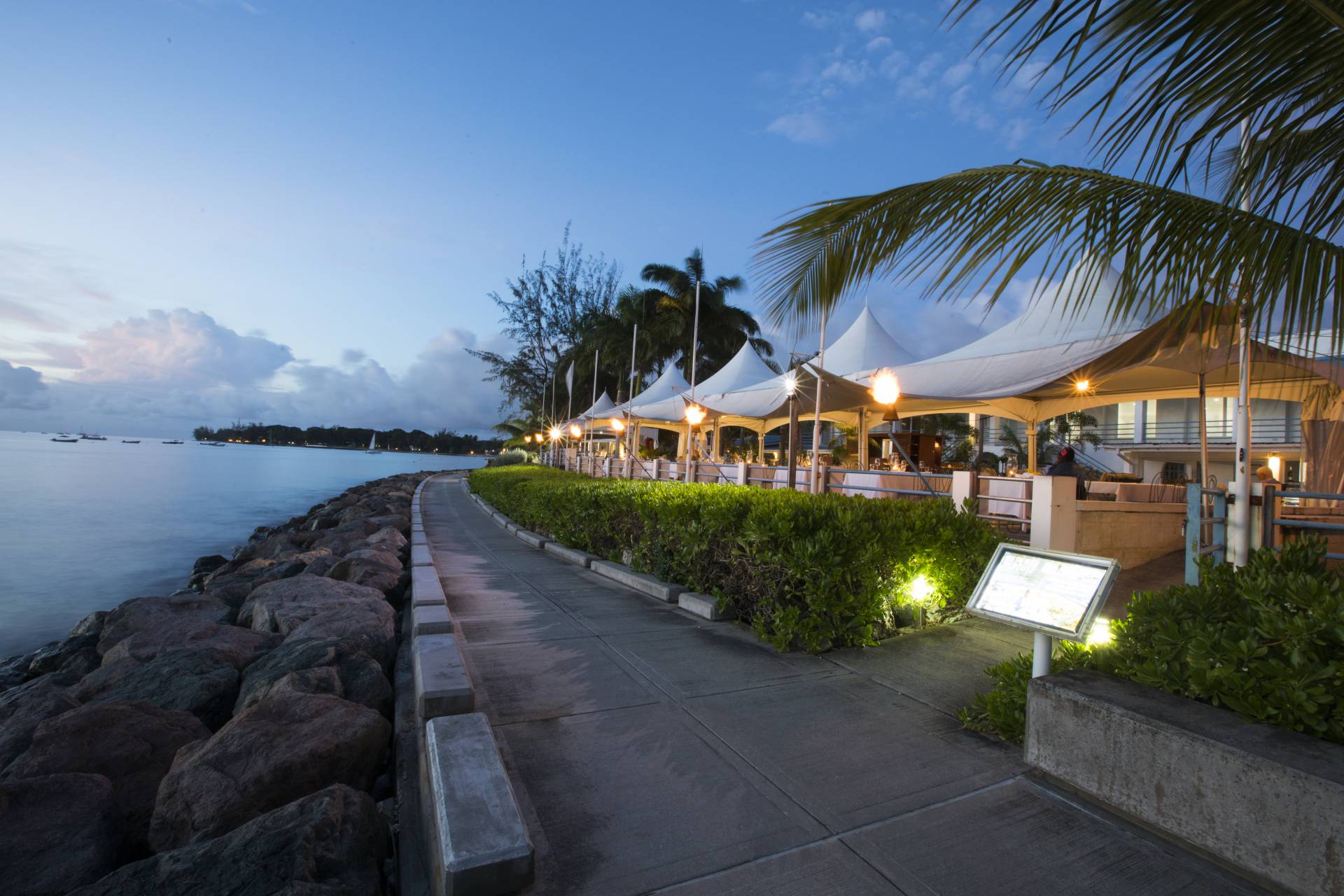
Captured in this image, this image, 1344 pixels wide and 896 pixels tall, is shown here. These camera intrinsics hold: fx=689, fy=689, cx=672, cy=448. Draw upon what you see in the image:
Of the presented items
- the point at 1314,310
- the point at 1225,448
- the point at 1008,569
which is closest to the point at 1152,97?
the point at 1314,310

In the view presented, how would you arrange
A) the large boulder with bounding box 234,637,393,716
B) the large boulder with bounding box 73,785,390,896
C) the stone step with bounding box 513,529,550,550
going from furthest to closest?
the stone step with bounding box 513,529,550,550
the large boulder with bounding box 234,637,393,716
the large boulder with bounding box 73,785,390,896

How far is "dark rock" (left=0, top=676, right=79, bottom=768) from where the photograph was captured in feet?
14.7

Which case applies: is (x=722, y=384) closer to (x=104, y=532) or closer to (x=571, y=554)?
(x=571, y=554)

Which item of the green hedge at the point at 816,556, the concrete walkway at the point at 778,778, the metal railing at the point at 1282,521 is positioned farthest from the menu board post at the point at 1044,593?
the green hedge at the point at 816,556

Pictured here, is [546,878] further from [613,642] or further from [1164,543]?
[1164,543]

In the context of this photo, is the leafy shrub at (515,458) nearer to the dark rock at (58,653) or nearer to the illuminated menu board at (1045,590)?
the dark rock at (58,653)

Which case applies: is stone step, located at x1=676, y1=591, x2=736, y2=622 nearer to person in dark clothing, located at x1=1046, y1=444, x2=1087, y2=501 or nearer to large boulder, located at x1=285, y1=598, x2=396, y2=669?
large boulder, located at x1=285, y1=598, x2=396, y2=669

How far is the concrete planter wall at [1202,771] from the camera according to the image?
2283 millimetres

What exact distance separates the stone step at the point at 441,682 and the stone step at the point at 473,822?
559mm

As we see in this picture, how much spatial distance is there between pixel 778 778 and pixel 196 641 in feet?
17.8

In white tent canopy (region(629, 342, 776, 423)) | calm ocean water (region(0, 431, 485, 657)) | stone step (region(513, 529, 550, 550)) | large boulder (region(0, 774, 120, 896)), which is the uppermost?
white tent canopy (region(629, 342, 776, 423))

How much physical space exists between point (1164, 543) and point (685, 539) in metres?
6.50

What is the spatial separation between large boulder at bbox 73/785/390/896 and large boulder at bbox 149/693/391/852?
0.59 metres

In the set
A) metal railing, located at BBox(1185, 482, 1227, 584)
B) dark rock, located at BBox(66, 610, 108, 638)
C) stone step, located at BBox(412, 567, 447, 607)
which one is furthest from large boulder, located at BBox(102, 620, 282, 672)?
metal railing, located at BBox(1185, 482, 1227, 584)
